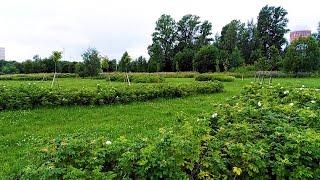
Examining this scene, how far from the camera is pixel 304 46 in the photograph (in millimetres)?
50531

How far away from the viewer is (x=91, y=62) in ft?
151

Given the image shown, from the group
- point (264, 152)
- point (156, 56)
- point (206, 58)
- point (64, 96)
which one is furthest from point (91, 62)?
point (264, 152)

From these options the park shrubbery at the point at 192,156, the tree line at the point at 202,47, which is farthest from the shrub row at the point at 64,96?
the tree line at the point at 202,47

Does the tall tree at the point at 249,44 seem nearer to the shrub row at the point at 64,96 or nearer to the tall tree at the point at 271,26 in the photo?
the tall tree at the point at 271,26

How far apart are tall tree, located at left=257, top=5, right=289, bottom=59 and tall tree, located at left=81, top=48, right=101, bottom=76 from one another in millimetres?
36017

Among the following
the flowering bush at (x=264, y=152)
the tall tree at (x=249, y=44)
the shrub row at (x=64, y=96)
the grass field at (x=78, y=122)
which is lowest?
the grass field at (x=78, y=122)

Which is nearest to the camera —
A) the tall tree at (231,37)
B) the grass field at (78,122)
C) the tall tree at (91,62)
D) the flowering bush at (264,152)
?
the flowering bush at (264,152)

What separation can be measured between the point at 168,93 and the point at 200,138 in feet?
42.2

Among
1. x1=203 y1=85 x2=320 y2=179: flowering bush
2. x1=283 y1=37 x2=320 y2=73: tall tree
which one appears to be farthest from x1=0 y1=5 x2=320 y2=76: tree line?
x1=203 y1=85 x2=320 y2=179: flowering bush

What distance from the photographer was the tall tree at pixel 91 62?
149 ft

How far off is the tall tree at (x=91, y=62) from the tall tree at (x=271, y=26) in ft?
118

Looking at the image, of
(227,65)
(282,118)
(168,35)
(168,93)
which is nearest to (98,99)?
(168,93)

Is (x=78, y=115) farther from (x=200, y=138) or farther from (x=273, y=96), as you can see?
(x=200, y=138)

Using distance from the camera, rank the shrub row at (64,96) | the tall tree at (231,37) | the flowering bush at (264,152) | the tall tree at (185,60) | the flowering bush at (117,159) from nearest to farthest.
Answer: the flowering bush at (117,159), the flowering bush at (264,152), the shrub row at (64,96), the tall tree at (185,60), the tall tree at (231,37)
